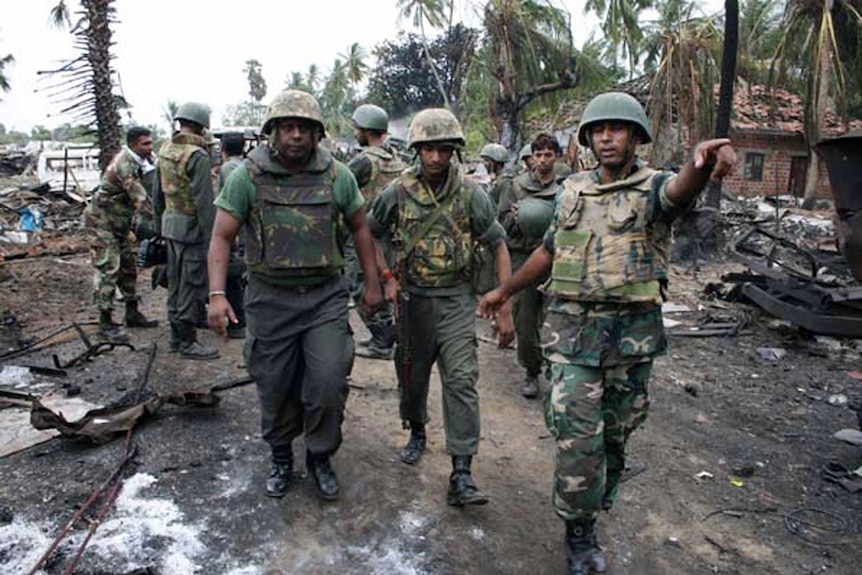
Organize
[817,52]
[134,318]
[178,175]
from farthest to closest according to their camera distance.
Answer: [817,52] → [134,318] → [178,175]

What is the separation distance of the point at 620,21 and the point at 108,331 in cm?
1312

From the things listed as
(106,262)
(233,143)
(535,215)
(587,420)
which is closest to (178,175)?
(233,143)

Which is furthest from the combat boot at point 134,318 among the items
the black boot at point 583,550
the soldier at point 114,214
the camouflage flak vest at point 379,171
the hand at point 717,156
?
the hand at point 717,156

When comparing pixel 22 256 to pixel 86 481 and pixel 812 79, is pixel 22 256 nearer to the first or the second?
pixel 86 481

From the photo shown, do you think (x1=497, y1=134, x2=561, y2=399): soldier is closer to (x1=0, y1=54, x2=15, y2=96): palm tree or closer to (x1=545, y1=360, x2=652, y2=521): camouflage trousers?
(x1=545, y1=360, x2=652, y2=521): camouflage trousers

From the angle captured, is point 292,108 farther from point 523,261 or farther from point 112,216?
point 112,216

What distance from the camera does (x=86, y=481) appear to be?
3316mm

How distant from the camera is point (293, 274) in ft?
10.3

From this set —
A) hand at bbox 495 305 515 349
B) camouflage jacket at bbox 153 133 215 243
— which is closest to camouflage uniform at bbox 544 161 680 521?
hand at bbox 495 305 515 349

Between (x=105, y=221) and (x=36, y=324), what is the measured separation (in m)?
1.64

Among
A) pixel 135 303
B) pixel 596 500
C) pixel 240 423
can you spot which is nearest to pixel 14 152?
pixel 135 303

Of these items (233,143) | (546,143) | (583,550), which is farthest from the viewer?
(233,143)

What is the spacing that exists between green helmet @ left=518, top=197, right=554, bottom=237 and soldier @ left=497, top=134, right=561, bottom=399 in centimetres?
6

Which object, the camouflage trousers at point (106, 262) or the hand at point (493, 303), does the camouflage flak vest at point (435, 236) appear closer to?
the hand at point (493, 303)
